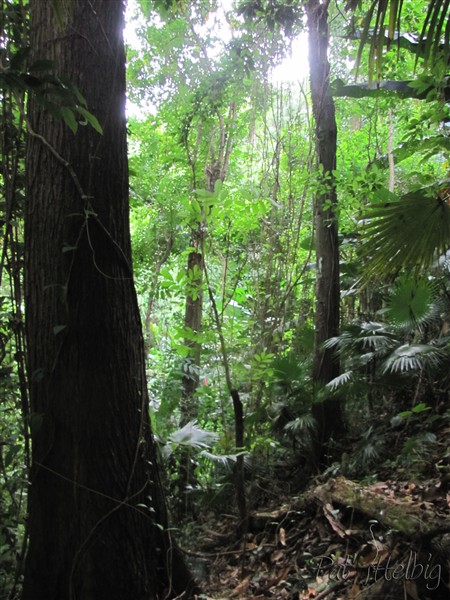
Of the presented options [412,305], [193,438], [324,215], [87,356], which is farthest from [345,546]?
[324,215]

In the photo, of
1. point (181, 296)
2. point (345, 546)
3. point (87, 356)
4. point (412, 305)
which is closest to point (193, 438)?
point (181, 296)

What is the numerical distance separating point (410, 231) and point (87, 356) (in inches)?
87.9

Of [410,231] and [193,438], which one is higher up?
[410,231]

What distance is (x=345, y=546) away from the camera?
8.84 ft

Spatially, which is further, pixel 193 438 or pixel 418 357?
pixel 193 438

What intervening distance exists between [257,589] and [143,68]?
22.0 ft

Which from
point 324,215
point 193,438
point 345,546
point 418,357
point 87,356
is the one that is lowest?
point 345,546

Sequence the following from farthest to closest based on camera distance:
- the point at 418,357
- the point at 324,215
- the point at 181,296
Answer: the point at 324,215, the point at 181,296, the point at 418,357

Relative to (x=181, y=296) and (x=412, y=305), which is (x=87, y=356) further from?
(x=412, y=305)

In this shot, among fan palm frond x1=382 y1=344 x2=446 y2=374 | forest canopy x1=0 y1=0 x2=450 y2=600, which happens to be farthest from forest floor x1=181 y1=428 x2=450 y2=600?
Answer: fan palm frond x1=382 y1=344 x2=446 y2=374

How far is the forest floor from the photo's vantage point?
80.8 inches

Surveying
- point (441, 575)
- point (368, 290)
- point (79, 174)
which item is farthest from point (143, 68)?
point (441, 575)

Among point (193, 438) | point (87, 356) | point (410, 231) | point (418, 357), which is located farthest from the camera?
point (193, 438)

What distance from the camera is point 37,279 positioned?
92.7 inches
